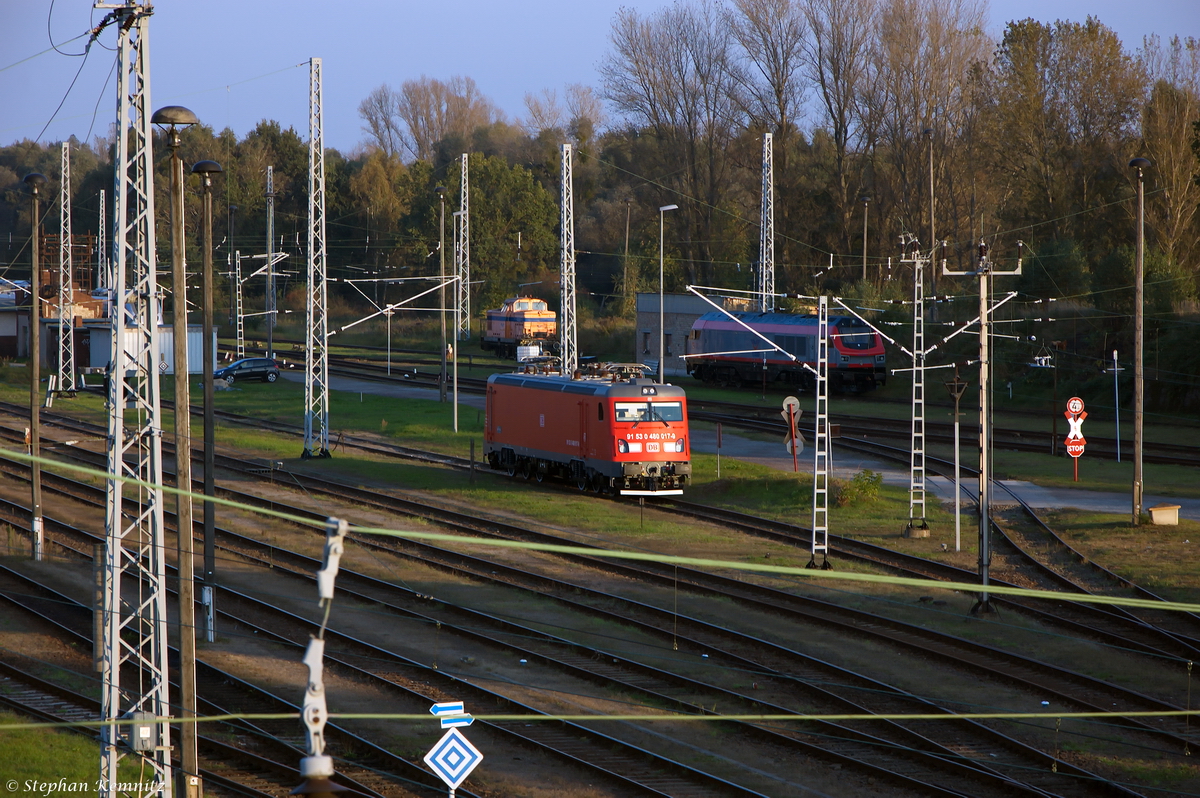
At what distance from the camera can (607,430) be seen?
2912 centimetres

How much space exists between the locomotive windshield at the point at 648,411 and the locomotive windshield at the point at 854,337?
21086 mm

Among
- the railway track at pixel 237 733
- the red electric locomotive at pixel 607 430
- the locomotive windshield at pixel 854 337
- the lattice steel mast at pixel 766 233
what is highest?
the lattice steel mast at pixel 766 233

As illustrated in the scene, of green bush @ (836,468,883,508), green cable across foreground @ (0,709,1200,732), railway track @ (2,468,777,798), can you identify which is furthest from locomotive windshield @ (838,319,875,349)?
green cable across foreground @ (0,709,1200,732)

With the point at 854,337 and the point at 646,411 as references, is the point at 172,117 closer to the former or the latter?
the point at 646,411

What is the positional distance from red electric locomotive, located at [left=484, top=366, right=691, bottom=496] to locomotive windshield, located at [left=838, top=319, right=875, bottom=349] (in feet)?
66.9

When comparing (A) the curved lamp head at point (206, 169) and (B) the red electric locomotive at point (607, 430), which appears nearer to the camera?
(A) the curved lamp head at point (206, 169)

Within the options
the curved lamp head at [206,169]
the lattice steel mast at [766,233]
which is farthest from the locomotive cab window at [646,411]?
the lattice steel mast at [766,233]

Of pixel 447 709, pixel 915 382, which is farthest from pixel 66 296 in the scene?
pixel 447 709

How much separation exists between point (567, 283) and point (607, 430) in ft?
28.7

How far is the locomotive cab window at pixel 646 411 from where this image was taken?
95.3ft

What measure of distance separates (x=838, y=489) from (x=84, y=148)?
128758 mm

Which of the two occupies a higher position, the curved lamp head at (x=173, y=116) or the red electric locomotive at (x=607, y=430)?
the curved lamp head at (x=173, y=116)

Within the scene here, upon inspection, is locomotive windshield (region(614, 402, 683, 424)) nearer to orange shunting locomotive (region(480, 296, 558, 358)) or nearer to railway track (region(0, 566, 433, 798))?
railway track (region(0, 566, 433, 798))

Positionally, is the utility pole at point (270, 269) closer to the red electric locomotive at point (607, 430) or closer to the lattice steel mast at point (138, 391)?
the red electric locomotive at point (607, 430)
